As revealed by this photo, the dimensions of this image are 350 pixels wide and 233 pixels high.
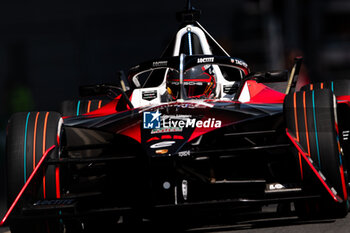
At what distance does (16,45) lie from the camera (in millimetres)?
34312

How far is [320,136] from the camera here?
4.82 metres

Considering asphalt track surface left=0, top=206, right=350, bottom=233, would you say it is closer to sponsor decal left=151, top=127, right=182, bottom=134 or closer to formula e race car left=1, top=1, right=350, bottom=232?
formula e race car left=1, top=1, right=350, bottom=232

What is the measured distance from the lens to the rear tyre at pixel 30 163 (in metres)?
4.82

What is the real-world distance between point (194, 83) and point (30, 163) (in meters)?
2.02

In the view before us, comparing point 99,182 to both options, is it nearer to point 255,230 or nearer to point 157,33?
point 255,230

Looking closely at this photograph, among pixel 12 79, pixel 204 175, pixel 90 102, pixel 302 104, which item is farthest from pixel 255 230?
pixel 12 79

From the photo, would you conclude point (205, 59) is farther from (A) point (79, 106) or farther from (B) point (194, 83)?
(A) point (79, 106)

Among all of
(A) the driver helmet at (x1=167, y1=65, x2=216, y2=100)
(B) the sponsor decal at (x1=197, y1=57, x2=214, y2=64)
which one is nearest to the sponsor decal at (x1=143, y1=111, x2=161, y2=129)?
(A) the driver helmet at (x1=167, y1=65, x2=216, y2=100)

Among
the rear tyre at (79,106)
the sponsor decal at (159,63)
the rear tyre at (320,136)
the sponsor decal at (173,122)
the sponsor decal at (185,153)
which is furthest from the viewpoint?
the rear tyre at (79,106)

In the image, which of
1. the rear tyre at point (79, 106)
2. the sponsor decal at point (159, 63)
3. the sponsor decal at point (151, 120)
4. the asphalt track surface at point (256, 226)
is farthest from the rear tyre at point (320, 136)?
the rear tyre at point (79, 106)

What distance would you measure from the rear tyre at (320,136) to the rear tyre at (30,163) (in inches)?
68.6

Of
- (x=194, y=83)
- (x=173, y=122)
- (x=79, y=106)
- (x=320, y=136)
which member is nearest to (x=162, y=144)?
(x=173, y=122)

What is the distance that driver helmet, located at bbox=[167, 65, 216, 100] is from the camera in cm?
632

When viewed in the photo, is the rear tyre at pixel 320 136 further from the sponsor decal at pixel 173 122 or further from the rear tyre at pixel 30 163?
the rear tyre at pixel 30 163
